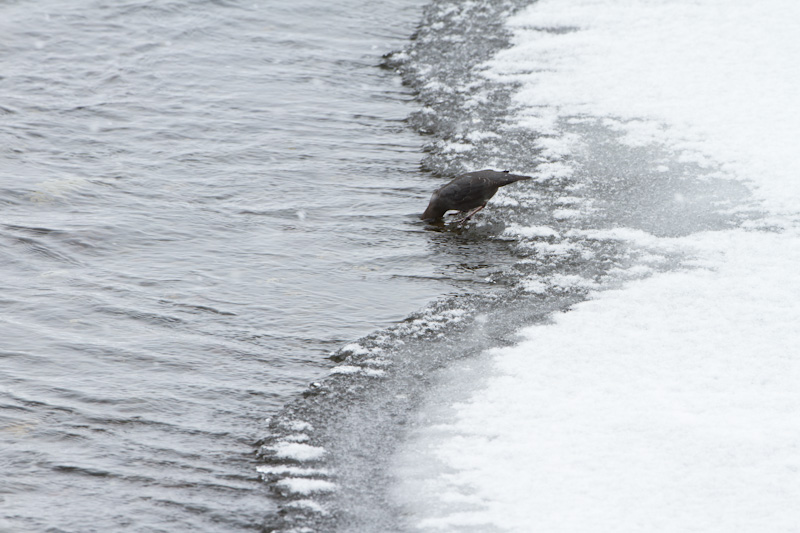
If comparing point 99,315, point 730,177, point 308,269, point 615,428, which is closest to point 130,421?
point 99,315

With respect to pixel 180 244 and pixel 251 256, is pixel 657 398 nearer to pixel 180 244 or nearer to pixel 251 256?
pixel 251 256

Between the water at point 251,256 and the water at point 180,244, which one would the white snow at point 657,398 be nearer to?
the water at point 251,256

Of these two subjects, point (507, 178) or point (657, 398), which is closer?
point (657, 398)

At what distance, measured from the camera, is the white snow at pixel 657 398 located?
390cm

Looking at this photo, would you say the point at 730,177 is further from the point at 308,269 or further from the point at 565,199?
the point at 308,269

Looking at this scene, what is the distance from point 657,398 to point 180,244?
3.36 meters

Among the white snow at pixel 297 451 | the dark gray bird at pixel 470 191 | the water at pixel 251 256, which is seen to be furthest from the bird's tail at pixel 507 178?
the white snow at pixel 297 451

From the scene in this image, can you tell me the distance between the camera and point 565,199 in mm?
6848

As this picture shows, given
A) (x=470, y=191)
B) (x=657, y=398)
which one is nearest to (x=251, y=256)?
(x=470, y=191)

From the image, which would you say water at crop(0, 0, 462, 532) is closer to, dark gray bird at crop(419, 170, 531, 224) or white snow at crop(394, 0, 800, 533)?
dark gray bird at crop(419, 170, 531, 224)

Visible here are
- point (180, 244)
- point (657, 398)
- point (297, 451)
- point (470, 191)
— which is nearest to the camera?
point (297, 451)

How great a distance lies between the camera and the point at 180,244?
635 centimetres

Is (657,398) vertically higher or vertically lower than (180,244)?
lower

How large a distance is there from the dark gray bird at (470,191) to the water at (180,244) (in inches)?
13.4
